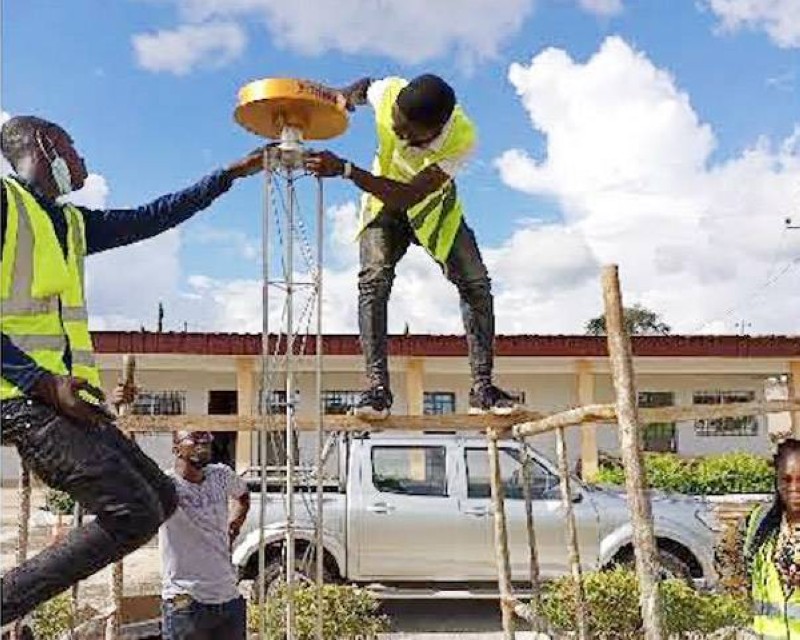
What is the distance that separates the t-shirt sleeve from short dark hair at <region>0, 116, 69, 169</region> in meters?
2.84

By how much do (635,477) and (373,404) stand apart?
60.9 inches

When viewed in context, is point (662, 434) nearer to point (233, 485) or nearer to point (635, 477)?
point (233, 485)

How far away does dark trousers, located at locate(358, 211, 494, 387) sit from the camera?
4395 mm

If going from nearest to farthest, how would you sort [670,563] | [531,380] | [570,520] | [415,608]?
[570,520] → [670,563] → [415,608] → [531,380]

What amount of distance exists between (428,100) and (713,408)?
2.03 m

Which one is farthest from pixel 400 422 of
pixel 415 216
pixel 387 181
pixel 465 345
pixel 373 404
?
pixel 465 345

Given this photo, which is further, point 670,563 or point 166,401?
point 166,401

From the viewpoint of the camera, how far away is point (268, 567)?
321 inches

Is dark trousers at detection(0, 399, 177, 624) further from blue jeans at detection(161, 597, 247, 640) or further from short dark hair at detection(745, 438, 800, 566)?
blue jeans at detection(161, 597, 247, 640)

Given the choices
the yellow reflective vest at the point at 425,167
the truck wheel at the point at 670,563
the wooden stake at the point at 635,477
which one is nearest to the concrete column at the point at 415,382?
the truck wheel at the point at 670,563

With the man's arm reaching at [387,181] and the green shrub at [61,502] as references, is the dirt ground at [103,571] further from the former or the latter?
the man's arm reaching at [387,181]

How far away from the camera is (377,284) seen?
4418mm


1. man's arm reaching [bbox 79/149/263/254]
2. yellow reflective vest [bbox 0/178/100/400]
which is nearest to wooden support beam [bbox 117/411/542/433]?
man's arm reaching [bbox 79/149/263/254]

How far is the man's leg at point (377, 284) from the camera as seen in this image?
4.37 m
